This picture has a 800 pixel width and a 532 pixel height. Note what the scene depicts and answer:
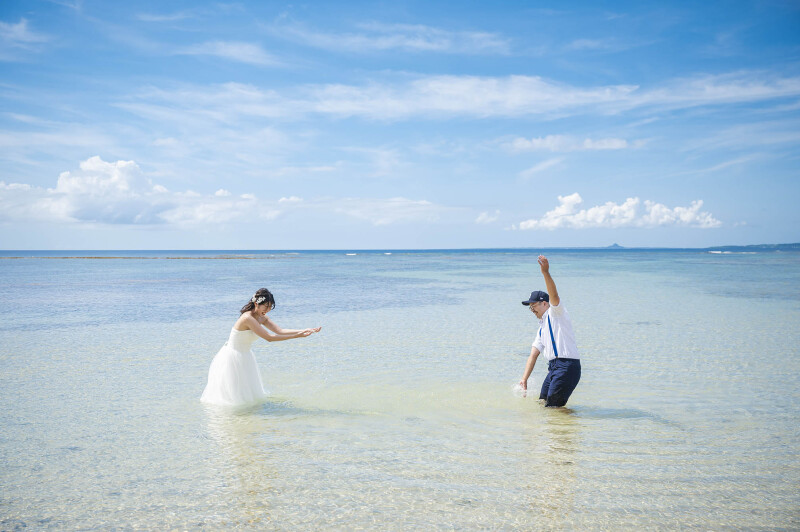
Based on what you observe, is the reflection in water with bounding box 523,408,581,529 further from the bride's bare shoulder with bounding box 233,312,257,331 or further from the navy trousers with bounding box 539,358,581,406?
the bride's bare shoulder with bounding box 233,312,257,331

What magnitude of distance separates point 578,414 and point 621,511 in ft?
10.1

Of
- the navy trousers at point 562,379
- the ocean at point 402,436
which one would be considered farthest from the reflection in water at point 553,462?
the navy trousers at point 562,379

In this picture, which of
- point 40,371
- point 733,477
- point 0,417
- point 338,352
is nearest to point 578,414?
point 733,477

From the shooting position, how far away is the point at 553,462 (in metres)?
6.01

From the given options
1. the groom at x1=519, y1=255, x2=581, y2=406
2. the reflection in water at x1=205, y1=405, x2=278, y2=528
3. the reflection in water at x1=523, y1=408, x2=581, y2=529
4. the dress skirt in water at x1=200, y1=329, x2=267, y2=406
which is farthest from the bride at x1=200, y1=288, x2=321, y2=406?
the reflection in water at x1=523, y1=408, x2=581, y2=529

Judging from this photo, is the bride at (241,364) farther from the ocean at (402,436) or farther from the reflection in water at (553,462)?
the reflection in water at (553,462)

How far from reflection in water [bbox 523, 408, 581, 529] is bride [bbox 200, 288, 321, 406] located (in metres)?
3.65

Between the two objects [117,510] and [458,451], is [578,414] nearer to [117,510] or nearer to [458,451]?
[458,451]

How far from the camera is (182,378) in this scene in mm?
10344

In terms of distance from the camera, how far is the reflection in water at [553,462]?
488cm

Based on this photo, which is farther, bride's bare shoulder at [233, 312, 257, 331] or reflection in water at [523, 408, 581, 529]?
bride's bare shoulder at [233, 312, 257, 331]

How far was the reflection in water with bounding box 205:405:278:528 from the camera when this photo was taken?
495 cm

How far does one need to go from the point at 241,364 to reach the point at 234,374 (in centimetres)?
18

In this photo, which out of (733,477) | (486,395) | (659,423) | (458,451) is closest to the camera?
(733,477)
